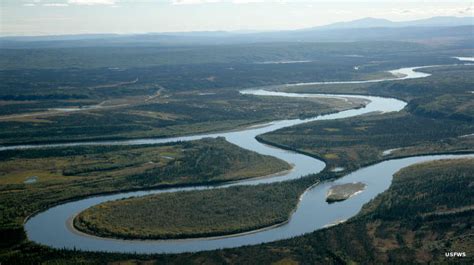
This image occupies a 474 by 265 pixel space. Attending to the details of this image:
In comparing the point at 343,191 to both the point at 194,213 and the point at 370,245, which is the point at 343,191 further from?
the point at 194,213

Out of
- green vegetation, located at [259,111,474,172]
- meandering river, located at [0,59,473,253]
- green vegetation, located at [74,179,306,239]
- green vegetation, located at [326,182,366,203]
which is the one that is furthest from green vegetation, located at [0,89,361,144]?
green vegetation, located at [326,182,366,203]

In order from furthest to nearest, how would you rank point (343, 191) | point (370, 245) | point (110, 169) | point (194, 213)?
point (110, 169)
point (343, 191)
point (194, 213)
point (370, 245)

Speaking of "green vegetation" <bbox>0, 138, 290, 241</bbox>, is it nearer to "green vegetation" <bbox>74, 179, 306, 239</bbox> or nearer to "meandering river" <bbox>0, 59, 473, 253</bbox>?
"meandering river" <bbox>0, 59, 473, 253</bbox>

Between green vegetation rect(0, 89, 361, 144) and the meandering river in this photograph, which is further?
green vegetation rect(0, 89, 361, 144)

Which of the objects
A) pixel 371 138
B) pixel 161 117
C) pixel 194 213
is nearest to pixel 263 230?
pixel 194 213

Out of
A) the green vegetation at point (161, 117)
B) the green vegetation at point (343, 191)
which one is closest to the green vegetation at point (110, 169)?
the green vegetation at point (343, 191)

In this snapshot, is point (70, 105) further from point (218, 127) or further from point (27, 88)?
point (218, 127)

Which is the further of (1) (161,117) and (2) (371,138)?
(1) (161,117)
